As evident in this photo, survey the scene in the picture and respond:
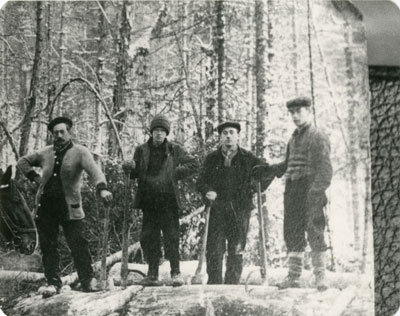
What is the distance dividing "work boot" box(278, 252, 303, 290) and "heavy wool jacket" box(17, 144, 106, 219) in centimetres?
66

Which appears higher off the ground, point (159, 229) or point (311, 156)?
point (311, 156)

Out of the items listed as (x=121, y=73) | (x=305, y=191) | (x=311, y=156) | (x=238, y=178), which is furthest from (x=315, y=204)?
(x=121, y=73)

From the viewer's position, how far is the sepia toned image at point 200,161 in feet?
6.07

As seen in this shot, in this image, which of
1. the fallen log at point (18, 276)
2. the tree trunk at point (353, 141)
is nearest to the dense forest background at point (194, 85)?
the tree trunk at point (353, 141)

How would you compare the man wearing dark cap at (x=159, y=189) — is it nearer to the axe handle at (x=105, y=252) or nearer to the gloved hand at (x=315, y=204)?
the axe handle at (x=105, y=252)

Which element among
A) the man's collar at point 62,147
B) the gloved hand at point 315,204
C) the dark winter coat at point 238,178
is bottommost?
the gloved hand at point 315,204

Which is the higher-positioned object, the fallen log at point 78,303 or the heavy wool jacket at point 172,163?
the heavy wool jacket at point 172,163

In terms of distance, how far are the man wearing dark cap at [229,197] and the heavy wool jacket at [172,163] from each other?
0.17 feet

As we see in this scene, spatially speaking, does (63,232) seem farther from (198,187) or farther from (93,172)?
(198,187)

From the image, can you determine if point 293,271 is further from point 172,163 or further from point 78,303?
point 78,303

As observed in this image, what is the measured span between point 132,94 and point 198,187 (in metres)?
0.37

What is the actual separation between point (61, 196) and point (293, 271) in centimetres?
78

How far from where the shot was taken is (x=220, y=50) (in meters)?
1.89

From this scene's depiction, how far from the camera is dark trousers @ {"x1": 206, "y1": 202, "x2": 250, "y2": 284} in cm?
186
